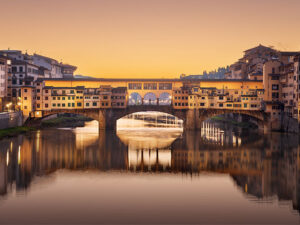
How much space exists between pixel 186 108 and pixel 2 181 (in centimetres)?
→ 4505

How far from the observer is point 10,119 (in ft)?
189

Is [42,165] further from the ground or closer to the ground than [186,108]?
closer to the ground

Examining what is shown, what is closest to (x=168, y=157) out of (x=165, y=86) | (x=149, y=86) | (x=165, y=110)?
(x=165, y=110)

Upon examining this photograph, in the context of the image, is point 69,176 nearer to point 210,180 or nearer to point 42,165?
point 42,165

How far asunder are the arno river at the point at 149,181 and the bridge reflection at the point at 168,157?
0.09 metres

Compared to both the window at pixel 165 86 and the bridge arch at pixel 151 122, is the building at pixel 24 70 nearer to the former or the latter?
the bridge arch at pixel 151 122

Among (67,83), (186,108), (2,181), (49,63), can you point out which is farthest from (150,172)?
(49,63)

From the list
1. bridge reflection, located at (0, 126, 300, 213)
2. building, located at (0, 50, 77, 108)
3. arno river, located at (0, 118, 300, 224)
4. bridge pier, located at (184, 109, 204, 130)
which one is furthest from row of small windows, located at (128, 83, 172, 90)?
arno river, located at (0, 118, 300, 224)

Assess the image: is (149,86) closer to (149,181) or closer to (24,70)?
(24,70)

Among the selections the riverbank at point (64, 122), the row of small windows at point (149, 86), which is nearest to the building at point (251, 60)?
the row of small windows at point (149, 86)

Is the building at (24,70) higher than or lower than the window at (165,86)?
higher

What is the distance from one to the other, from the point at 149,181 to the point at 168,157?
1063cm

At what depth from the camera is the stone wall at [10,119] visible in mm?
54269

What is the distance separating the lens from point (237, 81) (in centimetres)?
7662
